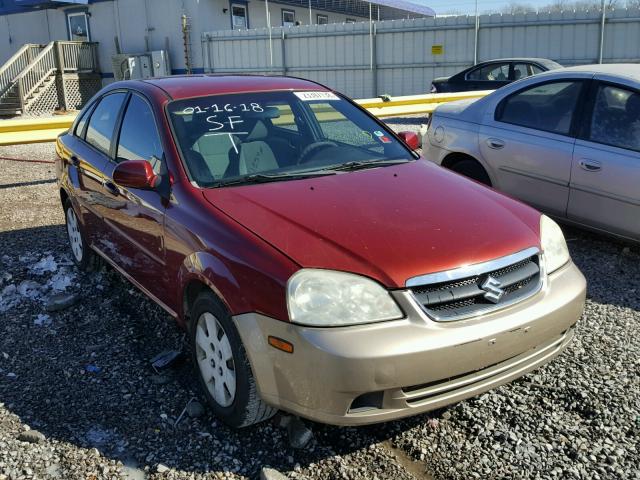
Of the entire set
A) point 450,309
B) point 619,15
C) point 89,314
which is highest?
point 619,15

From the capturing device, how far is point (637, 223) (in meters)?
5.08

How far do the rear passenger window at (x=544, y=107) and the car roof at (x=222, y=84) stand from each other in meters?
2.25

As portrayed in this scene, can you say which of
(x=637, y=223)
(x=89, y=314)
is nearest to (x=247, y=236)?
(x=89, y=314)

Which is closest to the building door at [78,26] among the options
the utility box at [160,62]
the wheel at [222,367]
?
the utility box at [160,62]

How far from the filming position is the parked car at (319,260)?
2662 millimetres

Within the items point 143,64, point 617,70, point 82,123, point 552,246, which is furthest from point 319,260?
point 143,64

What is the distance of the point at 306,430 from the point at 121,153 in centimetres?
234

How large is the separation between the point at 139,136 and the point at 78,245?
182cm

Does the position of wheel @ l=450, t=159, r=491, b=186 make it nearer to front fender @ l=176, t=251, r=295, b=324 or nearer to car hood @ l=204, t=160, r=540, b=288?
car hood @ l=204, t=160, r=540, b=288

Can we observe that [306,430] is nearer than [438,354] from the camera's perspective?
No

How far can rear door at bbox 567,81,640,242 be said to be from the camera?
5.11 m

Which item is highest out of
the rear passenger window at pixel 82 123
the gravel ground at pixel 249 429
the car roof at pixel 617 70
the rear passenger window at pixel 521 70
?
the car roof at pixel 617 70

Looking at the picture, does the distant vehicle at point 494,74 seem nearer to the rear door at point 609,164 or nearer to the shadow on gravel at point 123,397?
the rear door at point 609,164

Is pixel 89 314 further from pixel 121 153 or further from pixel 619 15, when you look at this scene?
pixel 619 15
